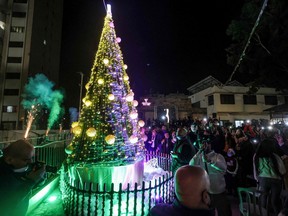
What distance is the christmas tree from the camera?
17.8 feet

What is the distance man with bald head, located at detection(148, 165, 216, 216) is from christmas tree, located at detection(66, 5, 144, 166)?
11.8 ft

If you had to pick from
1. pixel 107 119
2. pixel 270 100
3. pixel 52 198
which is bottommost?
pixel 52 198

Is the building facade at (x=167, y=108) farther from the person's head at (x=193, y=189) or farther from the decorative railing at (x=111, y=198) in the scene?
the person's head at (x=193, y=189)

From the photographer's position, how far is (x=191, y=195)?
1.74 metres

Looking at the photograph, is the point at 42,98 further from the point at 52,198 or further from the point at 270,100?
the point at 270,100

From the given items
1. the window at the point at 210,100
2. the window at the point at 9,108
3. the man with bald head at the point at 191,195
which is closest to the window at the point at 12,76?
the window at the point at 9,108

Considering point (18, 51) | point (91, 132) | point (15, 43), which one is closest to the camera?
point (91, 132)

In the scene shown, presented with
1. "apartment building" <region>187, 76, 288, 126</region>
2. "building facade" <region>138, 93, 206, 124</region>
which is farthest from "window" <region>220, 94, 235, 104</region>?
"building facade" <region>138, 93, 206, 124</region>

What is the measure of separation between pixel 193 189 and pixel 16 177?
199cm

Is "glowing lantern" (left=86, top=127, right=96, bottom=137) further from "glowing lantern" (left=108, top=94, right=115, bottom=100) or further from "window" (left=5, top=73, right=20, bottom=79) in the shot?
"window" (left=5, top=73, right=20, bottom=79)

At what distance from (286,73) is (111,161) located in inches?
806

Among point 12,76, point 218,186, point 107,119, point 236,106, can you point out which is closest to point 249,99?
point 236,106

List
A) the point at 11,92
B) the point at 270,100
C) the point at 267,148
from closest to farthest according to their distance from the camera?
the point at 267,148 < the point at 270,100 < the point at 11,92

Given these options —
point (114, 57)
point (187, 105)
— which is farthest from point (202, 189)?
point (187, 105)
